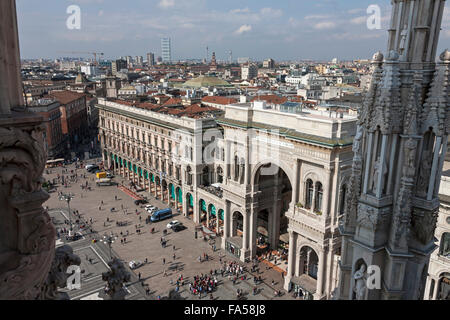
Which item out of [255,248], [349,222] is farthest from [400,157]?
[255,248]

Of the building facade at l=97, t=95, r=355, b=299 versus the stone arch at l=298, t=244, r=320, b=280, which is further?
the stone arch at l=298, t=244, r=320, b=280

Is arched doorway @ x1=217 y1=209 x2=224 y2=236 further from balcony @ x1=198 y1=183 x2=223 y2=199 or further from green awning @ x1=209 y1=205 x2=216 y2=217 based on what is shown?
balcony @ x1=198 y1=183 x2=223 y2=199

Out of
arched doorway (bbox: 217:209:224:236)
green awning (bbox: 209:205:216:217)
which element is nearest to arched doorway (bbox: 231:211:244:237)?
arched doorway (bbox: 217:209:224:236)

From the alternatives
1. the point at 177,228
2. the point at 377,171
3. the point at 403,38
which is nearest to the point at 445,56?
the point at 403,38

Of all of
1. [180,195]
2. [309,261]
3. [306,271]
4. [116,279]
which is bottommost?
[180,195]

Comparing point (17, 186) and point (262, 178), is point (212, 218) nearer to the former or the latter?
point (262, 178)
